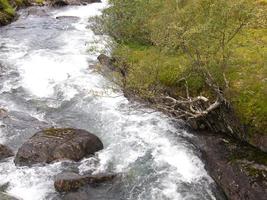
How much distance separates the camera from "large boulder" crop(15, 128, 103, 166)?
17.6 m

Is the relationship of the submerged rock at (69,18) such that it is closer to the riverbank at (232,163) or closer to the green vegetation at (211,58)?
the green vegetation at (211,58)

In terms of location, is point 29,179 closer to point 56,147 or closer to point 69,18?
point 56,147

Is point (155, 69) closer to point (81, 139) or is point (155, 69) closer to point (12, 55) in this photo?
point (81, 139)

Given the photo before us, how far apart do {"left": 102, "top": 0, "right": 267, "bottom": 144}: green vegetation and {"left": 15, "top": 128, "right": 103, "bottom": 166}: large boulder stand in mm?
3150

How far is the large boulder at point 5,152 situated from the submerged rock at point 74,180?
10.0ft

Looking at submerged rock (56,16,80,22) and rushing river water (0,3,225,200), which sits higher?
rushing river water (0,3,225,200)

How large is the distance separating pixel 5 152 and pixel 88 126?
163 inches

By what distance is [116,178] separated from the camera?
16.5 metres

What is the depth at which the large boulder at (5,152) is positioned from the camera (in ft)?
59.1

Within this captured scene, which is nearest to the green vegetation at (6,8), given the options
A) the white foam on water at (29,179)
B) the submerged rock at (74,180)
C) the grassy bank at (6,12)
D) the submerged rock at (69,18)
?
the grassy bank at (6,12)

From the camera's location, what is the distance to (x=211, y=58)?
1756 centimetres

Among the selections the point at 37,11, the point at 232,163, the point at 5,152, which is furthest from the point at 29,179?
the point at 37,11

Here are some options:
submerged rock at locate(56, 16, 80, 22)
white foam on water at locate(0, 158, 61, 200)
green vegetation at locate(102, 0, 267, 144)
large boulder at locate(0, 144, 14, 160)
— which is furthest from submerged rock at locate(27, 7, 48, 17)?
white foam on water at locate(0, 158, 61, 200)

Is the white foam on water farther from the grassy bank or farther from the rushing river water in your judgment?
the grassy bank
